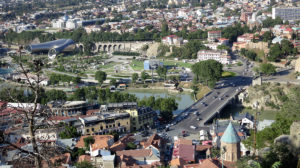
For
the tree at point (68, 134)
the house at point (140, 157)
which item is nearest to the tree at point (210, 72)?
the tree at point (68, 134)

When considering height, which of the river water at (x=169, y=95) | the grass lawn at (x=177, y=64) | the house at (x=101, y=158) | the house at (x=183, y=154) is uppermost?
the house at (x=101, y=158)

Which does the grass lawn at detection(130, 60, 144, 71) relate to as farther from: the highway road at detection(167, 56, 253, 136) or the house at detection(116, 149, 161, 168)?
the house at detection(116, 149, 161, 168)

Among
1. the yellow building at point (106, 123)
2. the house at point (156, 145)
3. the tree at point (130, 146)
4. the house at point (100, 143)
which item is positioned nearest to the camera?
the house at point (156, 145)

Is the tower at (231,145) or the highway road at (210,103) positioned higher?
the tower at (231,145)

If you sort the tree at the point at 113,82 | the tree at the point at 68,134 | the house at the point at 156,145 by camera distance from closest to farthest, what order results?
the house at the point at 156,145 → the tree at the point at 68,134 → the tree at the point at 113,82

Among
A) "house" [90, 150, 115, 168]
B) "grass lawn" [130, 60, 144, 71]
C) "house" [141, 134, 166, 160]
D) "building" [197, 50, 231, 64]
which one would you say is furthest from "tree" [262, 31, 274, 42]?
"house" [90, 150, 115, 168]

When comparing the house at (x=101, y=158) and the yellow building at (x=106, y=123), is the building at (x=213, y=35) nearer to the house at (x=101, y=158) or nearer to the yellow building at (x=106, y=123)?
the yellow building at (x=106, y=123)
